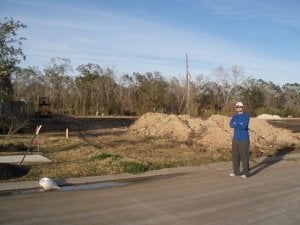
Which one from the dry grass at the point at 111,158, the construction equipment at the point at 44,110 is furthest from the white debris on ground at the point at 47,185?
the construction equipment at the point at 44,110

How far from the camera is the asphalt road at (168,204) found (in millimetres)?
8031

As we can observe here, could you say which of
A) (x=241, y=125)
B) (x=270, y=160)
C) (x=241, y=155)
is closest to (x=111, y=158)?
(x=241, y=155)

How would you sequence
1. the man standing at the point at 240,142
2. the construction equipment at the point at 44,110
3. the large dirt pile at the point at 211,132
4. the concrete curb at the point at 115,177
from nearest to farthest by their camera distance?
the concrete curb at the point at 115,177 → the man standing at the point at 240,142 → the large dirt pile at the point at 211,132 → the construction equipment at the point at 44,110

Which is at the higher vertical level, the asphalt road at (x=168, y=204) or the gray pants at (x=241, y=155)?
the gray pants at (x=241, y=155)

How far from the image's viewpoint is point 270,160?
1772cm

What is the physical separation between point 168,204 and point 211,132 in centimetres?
1471

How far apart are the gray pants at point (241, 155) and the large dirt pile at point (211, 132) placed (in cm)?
645

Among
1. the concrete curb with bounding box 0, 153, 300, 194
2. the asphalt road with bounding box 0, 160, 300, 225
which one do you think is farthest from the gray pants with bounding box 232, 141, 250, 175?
the concrete curb with bounding box 0, 153, 300, 194

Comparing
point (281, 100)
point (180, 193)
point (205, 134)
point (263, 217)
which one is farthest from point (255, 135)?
point (281, 100)

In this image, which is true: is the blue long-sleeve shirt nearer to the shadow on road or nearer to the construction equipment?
the shadow on road

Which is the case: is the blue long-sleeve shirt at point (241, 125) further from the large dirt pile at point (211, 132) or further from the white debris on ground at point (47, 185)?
the large dirt pile at point (211, 132)

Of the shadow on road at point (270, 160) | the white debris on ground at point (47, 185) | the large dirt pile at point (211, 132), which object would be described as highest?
the large dirt pile at point (211, 132)

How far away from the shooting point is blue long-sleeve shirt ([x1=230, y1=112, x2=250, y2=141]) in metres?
13.4

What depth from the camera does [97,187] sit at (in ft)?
36.9
